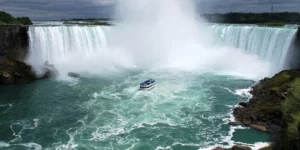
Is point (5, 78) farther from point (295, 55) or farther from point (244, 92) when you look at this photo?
point (295, 55)

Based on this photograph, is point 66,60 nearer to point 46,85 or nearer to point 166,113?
point 46,85

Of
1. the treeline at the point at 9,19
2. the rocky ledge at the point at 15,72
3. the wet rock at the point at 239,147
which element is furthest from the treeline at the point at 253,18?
the wet rock at the point at 239,147

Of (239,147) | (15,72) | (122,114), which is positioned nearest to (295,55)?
(239,147)

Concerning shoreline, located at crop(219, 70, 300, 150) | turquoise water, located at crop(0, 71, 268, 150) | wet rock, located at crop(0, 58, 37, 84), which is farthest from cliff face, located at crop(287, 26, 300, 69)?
wet rock, located at crop(0, 58, 37, 84)

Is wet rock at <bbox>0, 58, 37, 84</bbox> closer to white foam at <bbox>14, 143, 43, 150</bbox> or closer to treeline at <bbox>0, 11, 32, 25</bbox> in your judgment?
white foam at <bbox>14, 143, 43, 150</bbox>

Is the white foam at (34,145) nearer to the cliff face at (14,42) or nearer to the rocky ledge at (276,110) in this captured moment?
the rocky ledge at (276,110)

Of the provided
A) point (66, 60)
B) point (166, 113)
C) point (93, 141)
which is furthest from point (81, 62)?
point (93, 141)
